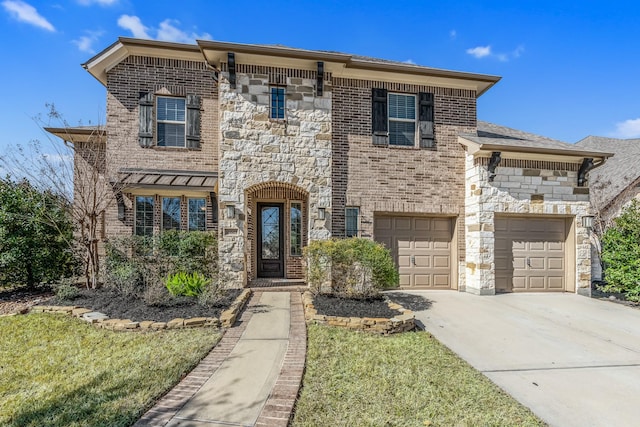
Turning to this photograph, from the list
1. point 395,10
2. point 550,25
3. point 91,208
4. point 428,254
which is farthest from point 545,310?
point 91,208

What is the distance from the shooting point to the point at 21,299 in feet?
25.8

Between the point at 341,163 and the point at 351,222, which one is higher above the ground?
the point at 341,163

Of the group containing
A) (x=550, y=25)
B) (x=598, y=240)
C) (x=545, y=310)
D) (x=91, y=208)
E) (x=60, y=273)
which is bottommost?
(x=545, y=310)

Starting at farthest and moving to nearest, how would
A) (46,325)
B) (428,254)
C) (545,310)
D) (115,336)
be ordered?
(428,254)
(545,310)
(46,325)
(115,336)

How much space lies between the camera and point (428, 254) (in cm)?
972

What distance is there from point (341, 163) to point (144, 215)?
5693 mm

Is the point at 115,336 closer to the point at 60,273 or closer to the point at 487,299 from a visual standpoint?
the point at 60,273

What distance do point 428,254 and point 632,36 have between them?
1030cm

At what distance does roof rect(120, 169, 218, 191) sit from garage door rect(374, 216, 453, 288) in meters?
4.88

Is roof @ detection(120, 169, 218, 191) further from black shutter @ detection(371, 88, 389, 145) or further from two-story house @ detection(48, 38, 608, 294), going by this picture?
black shutter @ detection(371, 88, 389, 145)

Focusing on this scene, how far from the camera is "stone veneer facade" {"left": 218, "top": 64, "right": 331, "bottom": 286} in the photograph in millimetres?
8430

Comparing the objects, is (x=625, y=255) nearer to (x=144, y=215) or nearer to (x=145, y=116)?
(x=144, y=215)

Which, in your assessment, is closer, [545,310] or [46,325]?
[46,325]

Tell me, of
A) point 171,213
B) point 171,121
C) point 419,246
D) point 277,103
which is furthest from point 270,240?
point 419,246
